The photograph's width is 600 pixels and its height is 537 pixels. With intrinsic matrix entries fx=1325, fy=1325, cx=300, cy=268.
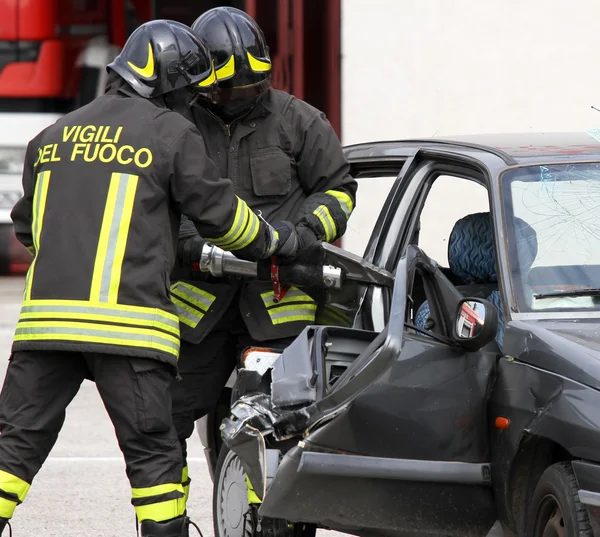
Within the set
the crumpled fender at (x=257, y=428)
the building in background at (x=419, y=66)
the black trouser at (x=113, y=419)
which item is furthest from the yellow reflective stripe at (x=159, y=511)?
the building in background at (x=419, y=66)

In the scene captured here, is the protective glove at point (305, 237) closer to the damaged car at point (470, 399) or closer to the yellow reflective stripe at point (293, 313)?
the yellow reflective stripe at point (293, 313)

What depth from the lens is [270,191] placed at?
15.4 feet

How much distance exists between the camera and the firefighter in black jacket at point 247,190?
464 centimetres

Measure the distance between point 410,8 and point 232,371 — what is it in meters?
7.21

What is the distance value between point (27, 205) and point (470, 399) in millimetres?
1653

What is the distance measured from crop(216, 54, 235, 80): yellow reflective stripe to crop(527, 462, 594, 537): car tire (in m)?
1.90

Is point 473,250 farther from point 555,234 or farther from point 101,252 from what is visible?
point 101,252

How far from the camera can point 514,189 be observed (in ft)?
13.0

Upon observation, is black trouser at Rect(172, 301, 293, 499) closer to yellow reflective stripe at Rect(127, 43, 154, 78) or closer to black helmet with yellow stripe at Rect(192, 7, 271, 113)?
black helmet with yellow stripe at Rect(192, 7, 271, 113)

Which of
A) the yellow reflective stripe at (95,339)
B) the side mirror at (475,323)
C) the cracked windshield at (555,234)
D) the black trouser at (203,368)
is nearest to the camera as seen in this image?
the side mirror at (475,323)

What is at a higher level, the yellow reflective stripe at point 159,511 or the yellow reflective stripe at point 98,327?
the yellow reflective stripe at point 98,327

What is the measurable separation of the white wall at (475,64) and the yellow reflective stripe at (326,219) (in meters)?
6.64

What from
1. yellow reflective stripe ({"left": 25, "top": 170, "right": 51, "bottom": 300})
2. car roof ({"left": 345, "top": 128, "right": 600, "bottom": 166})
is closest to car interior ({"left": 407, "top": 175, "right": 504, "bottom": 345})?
car roof ({"left": 345, "top": 128, "right": 600, "bottom": 166})

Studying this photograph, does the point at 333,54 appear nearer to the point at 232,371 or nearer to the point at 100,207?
the point at 232,371
